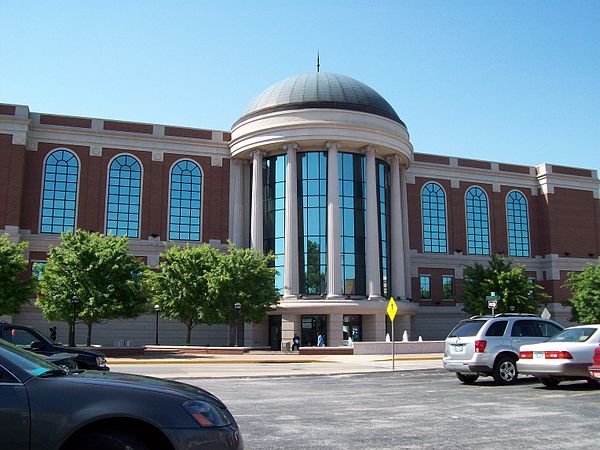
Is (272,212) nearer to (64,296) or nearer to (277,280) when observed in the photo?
(277,280)

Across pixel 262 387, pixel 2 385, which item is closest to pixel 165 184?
pixel 262 387

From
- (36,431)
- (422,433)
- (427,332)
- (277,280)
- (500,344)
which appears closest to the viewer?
(36,431)

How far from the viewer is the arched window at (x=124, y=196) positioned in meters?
47.2

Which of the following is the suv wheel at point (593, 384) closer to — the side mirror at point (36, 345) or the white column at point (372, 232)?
the side mirror at point (36, 345)

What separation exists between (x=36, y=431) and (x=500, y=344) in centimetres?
1305

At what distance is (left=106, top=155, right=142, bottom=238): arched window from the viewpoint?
155 feet

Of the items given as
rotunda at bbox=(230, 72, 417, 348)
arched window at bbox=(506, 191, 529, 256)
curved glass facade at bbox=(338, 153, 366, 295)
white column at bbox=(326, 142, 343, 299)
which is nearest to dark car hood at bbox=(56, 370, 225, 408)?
rotunda at bbox=(230, 72, 417, 348)

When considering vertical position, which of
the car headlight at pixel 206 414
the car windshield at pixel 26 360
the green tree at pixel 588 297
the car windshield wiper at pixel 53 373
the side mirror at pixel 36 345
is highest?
the green tree at pixel 588 297

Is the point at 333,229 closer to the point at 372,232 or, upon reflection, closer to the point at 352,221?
the point at 352,221

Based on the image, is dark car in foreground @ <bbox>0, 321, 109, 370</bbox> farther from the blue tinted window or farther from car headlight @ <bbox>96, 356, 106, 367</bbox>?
the blue tinted window

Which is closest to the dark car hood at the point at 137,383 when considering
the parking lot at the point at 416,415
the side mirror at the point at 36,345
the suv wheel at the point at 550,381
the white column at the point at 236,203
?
the parking lot at the point at 416,415

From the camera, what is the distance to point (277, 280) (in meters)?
45.3

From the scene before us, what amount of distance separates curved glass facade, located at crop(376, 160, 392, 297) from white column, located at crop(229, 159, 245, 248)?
11.4 m

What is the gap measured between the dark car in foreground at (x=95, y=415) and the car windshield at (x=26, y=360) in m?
0.01
